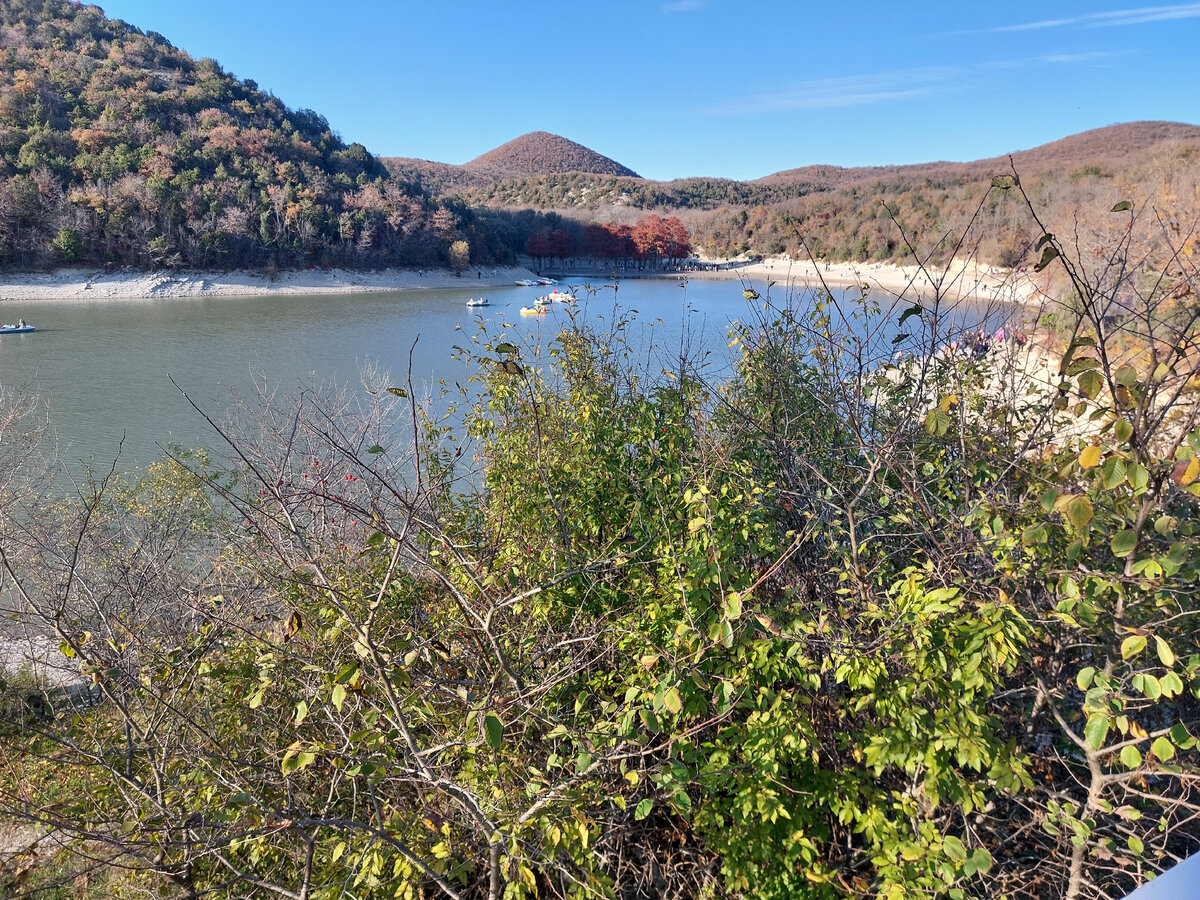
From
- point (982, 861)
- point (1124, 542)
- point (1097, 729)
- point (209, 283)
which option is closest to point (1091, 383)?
point (1124, 542)

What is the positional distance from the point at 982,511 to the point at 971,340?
2.24 metres

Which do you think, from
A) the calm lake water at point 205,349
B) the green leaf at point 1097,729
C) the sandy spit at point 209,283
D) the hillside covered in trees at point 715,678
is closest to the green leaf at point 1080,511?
the hillside covered in trees at point 715,678

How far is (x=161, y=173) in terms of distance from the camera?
44.2 m

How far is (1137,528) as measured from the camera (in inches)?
60.2

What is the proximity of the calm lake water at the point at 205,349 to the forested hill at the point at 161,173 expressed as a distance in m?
7.61

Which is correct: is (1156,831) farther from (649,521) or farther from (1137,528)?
(649,521)

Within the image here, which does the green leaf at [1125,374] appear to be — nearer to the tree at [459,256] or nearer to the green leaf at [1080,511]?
the green leaf at [1080,511]

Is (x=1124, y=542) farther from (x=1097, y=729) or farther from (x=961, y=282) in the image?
(x=961, y=282)

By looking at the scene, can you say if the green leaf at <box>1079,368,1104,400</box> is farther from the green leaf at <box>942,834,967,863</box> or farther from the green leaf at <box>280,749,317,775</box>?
the green leaf at <box>280,749,317,775</box>

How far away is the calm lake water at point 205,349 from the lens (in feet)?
40.1

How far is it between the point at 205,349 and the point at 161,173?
103 feet

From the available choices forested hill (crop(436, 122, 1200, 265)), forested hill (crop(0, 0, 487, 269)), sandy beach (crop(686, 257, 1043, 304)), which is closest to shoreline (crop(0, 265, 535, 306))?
forested hill (crop(0, 0, 487, 269))

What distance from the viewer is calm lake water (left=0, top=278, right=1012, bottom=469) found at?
1223cm

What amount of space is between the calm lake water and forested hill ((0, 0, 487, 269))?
7.61m
